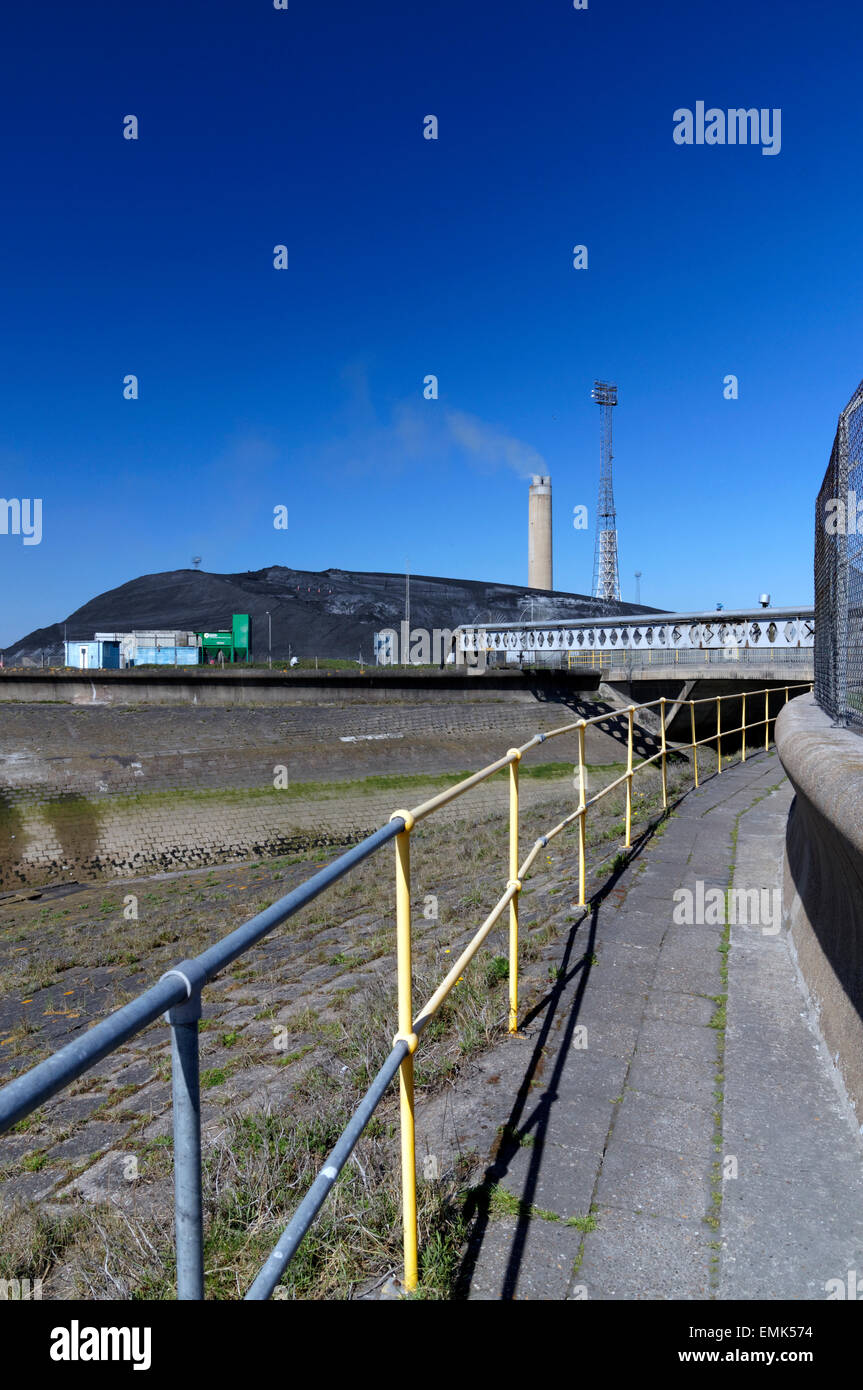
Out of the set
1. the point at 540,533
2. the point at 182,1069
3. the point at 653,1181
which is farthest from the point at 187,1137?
the point at 540,533

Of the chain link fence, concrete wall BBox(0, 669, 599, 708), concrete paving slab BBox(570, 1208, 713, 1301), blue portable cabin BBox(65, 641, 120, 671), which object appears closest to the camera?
concrete paving slab BBox(570, 1208, 713, 1301)

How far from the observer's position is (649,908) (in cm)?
538

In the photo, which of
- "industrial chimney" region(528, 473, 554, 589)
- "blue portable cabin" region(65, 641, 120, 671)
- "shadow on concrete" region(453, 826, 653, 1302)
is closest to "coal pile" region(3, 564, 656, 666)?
"industrial chimney" region(528, 473, 554, 589)

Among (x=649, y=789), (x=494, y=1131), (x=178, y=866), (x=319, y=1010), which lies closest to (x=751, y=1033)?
(x=494, y=1131)

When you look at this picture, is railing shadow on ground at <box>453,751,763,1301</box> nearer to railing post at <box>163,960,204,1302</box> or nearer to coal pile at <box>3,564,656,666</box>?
railing post at <box>163,960,204,1302</box>

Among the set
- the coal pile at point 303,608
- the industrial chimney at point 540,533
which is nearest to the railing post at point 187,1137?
the coal pile at point 303,608

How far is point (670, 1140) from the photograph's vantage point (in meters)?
2.86

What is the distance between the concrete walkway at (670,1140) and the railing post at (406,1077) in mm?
175

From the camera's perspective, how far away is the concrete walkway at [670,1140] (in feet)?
7.41

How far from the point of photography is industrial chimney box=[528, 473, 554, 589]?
231ft

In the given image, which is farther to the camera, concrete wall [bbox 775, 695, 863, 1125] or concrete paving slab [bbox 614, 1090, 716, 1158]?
concrete paving slab [bbox 614, 1090, 716, 1158]

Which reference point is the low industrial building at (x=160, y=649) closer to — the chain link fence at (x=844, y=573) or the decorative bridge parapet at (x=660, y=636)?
the decorative bridge parapet at (x=660, y=636)

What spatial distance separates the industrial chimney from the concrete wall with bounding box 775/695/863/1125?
220 feet
